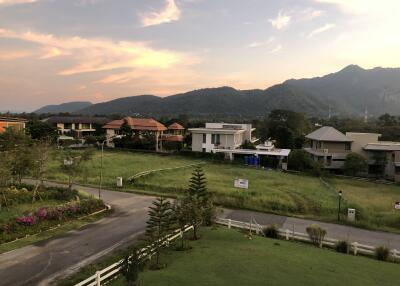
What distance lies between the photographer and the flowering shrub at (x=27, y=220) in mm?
20103

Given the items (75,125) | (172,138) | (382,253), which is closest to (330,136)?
(172,138)

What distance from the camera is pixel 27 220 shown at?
2036 centimetres

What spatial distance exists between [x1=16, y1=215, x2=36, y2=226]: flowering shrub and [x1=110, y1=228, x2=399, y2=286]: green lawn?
7.94 metres

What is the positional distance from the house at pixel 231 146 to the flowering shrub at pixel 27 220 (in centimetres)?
3479

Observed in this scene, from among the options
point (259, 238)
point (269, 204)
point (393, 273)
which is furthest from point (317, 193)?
point (393, 273)

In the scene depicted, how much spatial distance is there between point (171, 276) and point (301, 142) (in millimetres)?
57677

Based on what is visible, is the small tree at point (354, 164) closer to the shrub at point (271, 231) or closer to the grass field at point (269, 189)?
the grass field at point (269, 189)

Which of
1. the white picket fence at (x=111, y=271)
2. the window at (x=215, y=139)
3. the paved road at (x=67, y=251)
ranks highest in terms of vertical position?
the window at (x=215, y=139)

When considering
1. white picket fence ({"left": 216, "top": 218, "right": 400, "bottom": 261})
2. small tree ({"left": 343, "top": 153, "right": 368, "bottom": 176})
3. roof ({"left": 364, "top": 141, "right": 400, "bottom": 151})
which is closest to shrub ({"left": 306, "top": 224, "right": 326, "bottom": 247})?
white picket fence ({"left": 216, "top": 218, "right": 400, "bottom": 261})

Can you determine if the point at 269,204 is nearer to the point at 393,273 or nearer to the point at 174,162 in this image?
the point at 393,273

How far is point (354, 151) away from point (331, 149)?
9.64ft

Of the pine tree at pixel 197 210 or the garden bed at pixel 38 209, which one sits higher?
the pine tree at pixel 197 210

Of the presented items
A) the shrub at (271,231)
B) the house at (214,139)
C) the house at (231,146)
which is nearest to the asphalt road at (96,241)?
the shrub at (271,231)

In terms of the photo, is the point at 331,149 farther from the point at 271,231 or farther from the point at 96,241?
the point at 96,241
